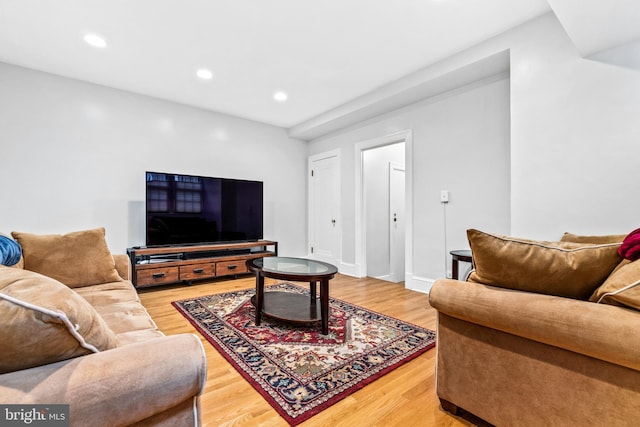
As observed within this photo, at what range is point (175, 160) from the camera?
416cm

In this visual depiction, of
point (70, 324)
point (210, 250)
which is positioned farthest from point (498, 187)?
point (210, 250)

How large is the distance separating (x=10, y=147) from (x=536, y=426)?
16.2 feet

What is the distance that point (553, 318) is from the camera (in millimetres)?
1017

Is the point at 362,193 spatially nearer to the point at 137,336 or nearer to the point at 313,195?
the point at 313,195

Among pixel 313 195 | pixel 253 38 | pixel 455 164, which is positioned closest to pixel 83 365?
pixel 253 38

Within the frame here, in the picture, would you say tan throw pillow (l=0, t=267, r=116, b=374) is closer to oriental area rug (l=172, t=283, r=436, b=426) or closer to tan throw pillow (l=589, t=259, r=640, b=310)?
oriental area rug (l=172, t=283, r=436, b=426)

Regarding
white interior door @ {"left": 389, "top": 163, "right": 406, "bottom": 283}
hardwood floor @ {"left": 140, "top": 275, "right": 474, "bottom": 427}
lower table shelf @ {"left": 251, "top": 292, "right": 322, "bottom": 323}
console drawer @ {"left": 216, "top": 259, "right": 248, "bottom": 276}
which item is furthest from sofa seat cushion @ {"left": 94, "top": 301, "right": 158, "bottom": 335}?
white interior door @ {"left": 389, "top": 163, "right": 406, "bottom": 283}

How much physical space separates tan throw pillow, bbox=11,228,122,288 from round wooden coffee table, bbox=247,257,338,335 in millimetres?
1161

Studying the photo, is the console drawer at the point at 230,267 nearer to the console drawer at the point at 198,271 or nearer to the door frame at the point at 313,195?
the console drawer at the point at 198,271

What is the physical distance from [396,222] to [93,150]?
4.43 meters

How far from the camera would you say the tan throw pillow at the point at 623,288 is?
93 cm

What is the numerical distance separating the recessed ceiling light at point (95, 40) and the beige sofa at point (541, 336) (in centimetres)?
348

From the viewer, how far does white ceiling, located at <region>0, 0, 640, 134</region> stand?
2.24m

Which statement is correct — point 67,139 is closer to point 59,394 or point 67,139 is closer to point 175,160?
point 175,160
